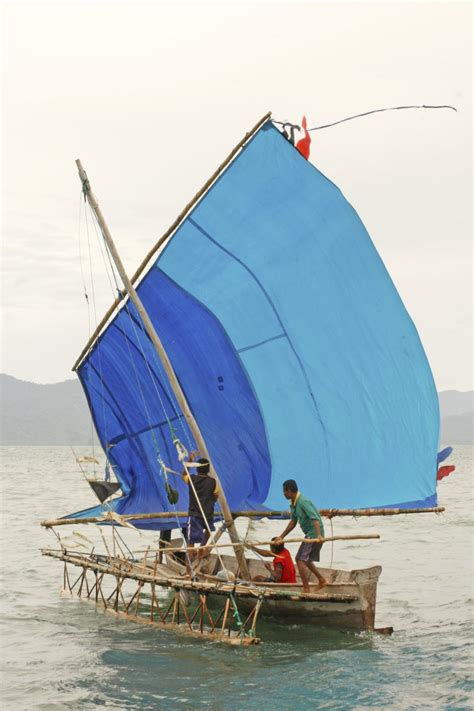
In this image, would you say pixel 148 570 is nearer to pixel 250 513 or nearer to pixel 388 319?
pixel 250 513

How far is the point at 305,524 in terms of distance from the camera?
12977mm

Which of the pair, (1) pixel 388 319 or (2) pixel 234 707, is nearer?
(2) pixel 234 707

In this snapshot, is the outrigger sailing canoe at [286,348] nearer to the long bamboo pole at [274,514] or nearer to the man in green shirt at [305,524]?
the long bamboo pole at [274,514]

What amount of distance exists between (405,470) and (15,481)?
5621cm

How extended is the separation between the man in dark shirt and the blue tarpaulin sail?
1.07 meters

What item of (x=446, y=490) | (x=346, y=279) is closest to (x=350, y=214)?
(x=346, y=279)

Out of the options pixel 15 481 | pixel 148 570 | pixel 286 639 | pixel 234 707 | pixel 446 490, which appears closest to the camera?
pixel 234 707

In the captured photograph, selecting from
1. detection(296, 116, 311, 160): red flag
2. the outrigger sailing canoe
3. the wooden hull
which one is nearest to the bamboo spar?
the outrigger sailing canoe

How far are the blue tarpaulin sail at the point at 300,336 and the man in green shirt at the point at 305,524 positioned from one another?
0.99m

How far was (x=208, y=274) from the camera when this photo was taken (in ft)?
47.6

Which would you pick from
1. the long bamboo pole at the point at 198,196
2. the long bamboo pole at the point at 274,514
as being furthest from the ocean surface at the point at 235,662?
the long bamboo pole at the point at 198,196

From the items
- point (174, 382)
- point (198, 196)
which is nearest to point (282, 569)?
point (174, 382)

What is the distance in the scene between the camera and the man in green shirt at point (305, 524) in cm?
1292

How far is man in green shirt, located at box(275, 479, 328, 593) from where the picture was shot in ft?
42.4
